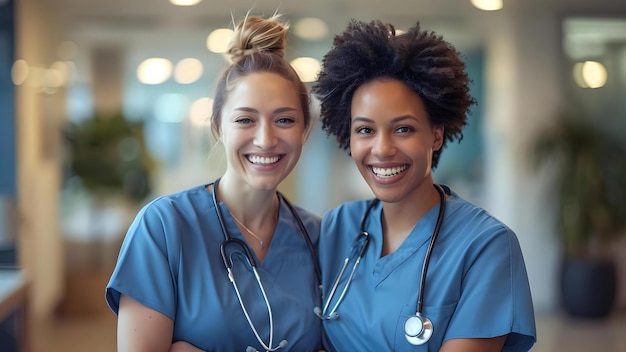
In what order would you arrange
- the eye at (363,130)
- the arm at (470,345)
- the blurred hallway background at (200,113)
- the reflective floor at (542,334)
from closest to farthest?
the arm at (470,345)
the eye at (363,130)
the reflective floor at (542,334)
the blurred hallway background at (200,113)

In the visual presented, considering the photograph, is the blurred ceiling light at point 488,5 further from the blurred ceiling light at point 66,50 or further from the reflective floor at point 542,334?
the blurred ceiling light at point 66,50

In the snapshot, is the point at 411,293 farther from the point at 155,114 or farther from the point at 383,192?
the point at 155,114

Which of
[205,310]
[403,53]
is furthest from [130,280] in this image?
[403,53]

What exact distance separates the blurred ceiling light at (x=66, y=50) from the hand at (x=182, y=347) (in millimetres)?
3409

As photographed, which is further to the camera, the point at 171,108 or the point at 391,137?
the point at 171,108

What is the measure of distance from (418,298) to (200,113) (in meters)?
3.22

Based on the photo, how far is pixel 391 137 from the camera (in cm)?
178

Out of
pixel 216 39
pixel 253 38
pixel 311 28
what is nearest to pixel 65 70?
pixel 216 39

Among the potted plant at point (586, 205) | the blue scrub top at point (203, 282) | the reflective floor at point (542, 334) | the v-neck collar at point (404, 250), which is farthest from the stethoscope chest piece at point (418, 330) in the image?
the potted plant at point (586, 205)

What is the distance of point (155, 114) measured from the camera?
15.8 ft

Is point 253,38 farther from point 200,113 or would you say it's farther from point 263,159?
point 200,113

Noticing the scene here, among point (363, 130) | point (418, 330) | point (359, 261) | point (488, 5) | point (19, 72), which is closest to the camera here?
point (418, 330)

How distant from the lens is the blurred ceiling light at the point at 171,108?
4.81m

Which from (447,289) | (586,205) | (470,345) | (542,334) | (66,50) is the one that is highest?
(66,50)
